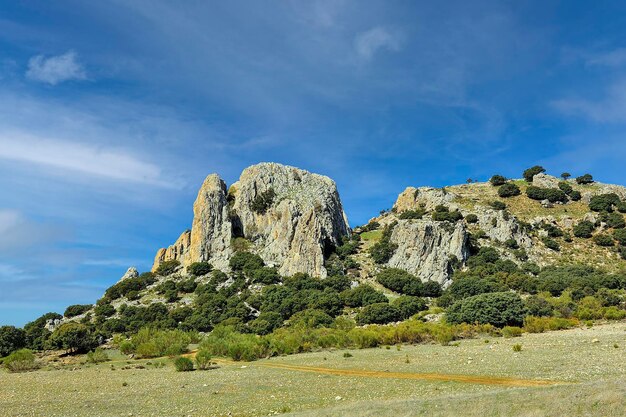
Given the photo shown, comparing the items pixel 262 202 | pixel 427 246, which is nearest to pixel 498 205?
pixel 427 246

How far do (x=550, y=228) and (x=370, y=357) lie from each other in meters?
99.6

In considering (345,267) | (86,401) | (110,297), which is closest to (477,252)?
(345,267)

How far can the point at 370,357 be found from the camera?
39.7m

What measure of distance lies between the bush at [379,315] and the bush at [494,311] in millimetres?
15174

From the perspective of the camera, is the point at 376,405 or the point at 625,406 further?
the point at 376,405

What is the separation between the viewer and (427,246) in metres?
108

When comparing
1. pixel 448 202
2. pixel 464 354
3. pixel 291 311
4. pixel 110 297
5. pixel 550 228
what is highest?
pixel 448 202

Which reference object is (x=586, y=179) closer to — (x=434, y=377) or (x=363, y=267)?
(x=363, y=267)

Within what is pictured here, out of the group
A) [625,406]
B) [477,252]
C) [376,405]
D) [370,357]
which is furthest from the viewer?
[477,252]

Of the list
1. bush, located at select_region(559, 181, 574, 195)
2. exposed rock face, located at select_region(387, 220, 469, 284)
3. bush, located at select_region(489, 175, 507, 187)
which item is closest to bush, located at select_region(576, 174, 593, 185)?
bush, located at select_region(559, 181, 574, 195)

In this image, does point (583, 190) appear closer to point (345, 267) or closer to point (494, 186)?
point (494, 186)

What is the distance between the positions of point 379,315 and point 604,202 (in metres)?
92.2

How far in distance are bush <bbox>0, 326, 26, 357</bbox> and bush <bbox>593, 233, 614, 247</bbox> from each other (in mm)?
126040

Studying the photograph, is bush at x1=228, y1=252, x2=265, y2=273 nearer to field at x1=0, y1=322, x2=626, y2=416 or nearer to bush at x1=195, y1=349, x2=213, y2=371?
bush at x1=195, y1=349, x2=213, y2=371
